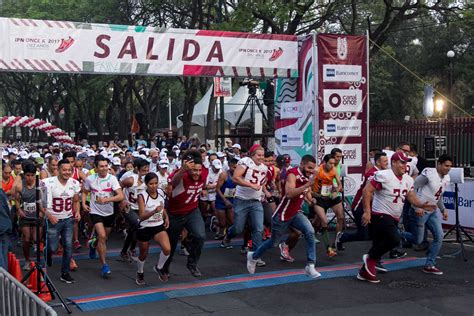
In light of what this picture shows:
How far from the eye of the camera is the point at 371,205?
8.56m

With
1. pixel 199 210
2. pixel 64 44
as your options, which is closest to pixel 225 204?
pixel 199 210

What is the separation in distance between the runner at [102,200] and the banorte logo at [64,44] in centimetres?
304

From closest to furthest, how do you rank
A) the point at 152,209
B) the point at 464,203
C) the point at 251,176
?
the point at 152,209, the point at 251,176, the point at 464,203

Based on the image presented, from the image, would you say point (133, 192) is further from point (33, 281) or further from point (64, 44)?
point (64, 44)

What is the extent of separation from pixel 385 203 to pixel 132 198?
4.19m

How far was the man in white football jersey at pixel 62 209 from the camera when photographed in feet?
27.9

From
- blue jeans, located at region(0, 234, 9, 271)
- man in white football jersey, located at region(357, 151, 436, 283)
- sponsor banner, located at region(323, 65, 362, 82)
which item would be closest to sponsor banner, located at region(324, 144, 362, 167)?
sponsor banner, located at region(323, 65, 362, 82)

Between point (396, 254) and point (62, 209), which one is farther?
point (396, 254)

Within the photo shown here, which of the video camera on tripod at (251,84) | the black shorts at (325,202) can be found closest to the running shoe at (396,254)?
the black shorts at (325,202)

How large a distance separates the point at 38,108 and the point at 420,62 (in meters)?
29.9

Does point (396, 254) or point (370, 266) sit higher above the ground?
point (370, 266)

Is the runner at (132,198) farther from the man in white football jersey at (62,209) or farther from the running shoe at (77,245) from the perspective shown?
the running shoe at (77,245)

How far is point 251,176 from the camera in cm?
974

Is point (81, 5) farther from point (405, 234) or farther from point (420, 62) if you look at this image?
point (405, 234)
